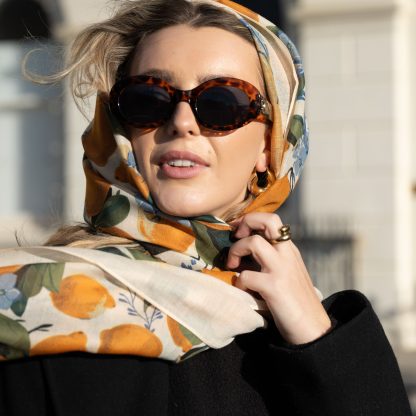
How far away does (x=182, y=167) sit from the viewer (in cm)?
186

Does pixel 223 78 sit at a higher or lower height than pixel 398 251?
higher

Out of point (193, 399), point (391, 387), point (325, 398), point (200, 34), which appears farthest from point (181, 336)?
point (200, 34)

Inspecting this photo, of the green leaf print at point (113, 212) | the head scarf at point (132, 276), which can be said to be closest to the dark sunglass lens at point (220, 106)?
the head scarf at point (132, 276)

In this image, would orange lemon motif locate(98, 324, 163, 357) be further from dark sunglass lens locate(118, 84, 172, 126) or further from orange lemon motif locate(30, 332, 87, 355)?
dark sunglass lens locate(118, 84, 172, 126)

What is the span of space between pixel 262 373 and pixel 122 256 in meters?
0.38

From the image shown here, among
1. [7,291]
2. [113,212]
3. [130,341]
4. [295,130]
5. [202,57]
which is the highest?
[202,57]

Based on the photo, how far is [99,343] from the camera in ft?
5.32

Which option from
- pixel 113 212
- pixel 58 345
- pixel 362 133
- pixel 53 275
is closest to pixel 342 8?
pixel 362 133

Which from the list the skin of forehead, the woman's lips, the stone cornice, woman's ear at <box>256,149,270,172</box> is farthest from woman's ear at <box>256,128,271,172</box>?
the stone cornice

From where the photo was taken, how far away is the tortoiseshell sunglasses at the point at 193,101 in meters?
1.87

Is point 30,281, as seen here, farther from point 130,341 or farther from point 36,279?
point 130,341

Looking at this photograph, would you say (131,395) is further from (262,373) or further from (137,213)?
(137,213)

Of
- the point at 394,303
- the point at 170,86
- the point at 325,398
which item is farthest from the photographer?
the point at 394,303

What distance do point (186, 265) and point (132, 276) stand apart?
180 millimetres
